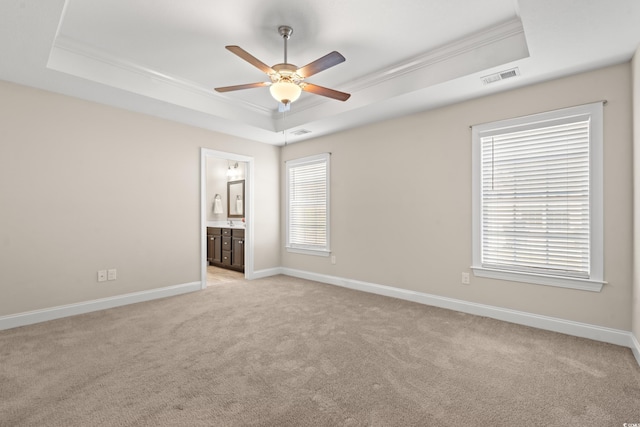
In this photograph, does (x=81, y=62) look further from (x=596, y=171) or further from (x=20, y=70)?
(x=596, y=171)

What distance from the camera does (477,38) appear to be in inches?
112

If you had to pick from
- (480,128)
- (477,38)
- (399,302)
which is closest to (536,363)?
(399,302)

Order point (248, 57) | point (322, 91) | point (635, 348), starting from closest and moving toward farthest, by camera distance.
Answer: point (248, 57)
point (635, 348)
point (322, 91)

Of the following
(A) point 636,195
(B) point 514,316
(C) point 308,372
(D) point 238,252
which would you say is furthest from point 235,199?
(A) point 636,195

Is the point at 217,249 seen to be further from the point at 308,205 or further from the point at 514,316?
the point at 514,316

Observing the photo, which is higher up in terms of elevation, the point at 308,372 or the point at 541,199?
the point at 541,199

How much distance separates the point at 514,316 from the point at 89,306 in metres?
4.77

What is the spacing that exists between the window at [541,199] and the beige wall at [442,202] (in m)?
0.09

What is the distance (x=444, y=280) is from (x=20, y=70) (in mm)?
4942

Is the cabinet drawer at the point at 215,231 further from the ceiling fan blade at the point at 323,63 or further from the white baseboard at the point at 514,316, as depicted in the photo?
the ceiling fan blade at the point at 323,63

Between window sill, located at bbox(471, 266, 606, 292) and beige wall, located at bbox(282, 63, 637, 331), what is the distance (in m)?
0.05

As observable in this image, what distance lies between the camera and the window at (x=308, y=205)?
519 centimetres

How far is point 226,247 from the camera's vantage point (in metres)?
6.37

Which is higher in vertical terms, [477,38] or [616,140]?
[477,38]
